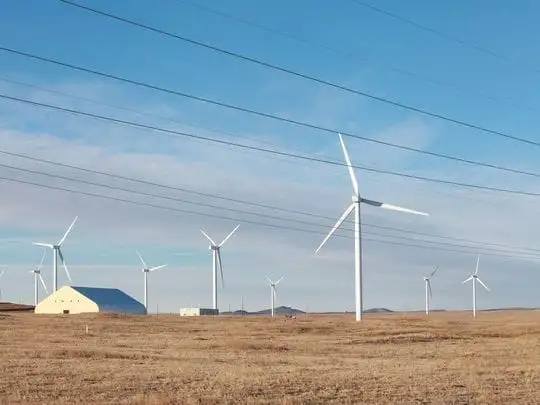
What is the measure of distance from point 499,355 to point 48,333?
44.8 metres

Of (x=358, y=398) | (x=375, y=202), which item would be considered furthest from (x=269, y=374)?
(x=375, y=202)

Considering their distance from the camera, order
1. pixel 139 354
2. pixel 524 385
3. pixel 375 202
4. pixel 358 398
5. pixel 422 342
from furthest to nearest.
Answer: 1. pixel 375 202
2. pixel 422 342
3. pixel 139 354
4. pixel 524 385
5. pixel 358 398

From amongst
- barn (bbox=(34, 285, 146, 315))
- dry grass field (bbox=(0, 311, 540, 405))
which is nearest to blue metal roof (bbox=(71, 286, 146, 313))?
barn (bbox=(34, 285, 146, 315))

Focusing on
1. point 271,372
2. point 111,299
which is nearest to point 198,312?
point 111,299

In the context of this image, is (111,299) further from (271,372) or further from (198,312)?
(271,372)

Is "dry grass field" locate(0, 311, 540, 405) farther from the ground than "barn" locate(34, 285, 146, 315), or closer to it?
closer to it

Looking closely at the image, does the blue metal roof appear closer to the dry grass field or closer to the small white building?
the small white building

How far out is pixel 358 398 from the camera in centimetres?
2948

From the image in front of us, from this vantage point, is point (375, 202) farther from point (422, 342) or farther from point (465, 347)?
point (465, 347)

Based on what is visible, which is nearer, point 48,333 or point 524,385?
point 524,385

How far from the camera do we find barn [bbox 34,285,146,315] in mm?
168375

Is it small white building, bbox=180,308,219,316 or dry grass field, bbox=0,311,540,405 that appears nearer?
dry grass field, bbox=0,311,540,405

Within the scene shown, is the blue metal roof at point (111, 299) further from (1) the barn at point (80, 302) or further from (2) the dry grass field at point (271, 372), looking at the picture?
(2) the dry grass field at point (271, 372)

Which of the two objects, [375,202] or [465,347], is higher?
[375,202]
